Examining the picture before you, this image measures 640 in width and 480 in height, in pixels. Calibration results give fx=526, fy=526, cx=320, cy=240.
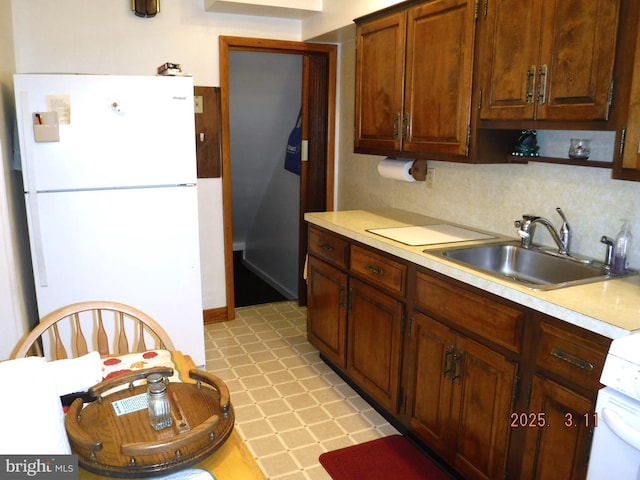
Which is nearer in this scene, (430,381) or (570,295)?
(570,295)

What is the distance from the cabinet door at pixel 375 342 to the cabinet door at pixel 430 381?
0.38 feet

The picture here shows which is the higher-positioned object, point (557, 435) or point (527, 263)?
point (527, 263)

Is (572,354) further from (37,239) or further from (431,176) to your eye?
(37,239)

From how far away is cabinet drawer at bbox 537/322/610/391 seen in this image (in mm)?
1495

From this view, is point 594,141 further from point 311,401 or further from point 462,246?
point 311,401

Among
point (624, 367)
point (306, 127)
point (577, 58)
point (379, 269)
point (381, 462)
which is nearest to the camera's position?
point (624, 367)

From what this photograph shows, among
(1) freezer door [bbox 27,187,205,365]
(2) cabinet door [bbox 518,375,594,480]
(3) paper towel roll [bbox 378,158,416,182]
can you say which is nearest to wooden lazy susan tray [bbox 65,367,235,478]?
(2) cabinet door [bbox 518,375,594,480]

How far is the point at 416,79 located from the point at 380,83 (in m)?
0.31

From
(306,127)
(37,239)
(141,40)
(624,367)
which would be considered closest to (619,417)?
(624,367)

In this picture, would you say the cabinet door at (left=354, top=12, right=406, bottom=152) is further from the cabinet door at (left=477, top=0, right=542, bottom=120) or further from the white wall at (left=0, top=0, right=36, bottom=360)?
the white wall at (left=0, top=0, right=36, bottom=360)

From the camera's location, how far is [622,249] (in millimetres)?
1940

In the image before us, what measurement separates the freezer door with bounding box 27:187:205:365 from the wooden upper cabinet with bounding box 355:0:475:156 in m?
1.11

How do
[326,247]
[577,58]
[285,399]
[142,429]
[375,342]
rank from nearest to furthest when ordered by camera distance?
[142,429] → [577,58] → [375,342] → [285,399] → [326,247]

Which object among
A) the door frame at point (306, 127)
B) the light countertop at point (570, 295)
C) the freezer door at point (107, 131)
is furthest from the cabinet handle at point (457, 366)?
the door frame at point (306, 127)
